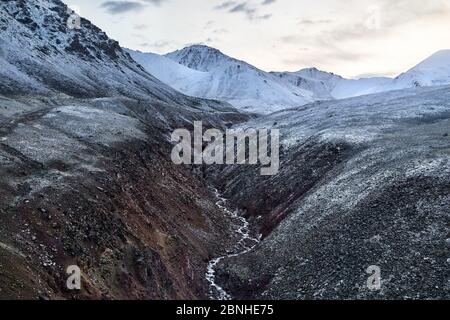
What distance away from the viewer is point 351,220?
1554 inches

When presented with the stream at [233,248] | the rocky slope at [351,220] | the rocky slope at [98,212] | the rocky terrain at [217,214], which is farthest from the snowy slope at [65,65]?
the rocky slope at [351,220]

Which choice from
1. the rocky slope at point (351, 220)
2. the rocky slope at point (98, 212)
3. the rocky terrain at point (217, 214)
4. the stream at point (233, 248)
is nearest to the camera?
the rocky slope at point (98, 212)

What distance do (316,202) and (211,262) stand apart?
12534 mm

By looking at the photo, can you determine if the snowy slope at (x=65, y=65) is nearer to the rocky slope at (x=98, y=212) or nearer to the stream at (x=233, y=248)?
the rocky slope at (x=98, y=212)

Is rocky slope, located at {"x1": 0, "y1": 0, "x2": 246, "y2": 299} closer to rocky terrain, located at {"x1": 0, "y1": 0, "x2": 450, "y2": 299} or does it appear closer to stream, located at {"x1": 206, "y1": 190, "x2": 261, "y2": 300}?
rocky terrain, located at {"x1": 0, "y1": 0, "x2": 450, "y2": 299}

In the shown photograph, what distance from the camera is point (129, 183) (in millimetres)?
45594

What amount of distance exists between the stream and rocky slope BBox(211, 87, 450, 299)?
71 centimetres

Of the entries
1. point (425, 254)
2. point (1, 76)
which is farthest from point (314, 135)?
point (1, 76)

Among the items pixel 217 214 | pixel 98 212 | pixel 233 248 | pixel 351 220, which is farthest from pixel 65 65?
pixel 351 220

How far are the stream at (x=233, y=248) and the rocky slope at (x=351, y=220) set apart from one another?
707 mm

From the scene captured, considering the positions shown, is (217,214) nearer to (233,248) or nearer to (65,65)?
(233,248)

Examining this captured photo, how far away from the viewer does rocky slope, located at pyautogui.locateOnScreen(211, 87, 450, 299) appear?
3114cm

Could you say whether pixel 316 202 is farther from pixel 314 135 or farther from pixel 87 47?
pixel 87 47

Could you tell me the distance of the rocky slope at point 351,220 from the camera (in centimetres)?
3114
